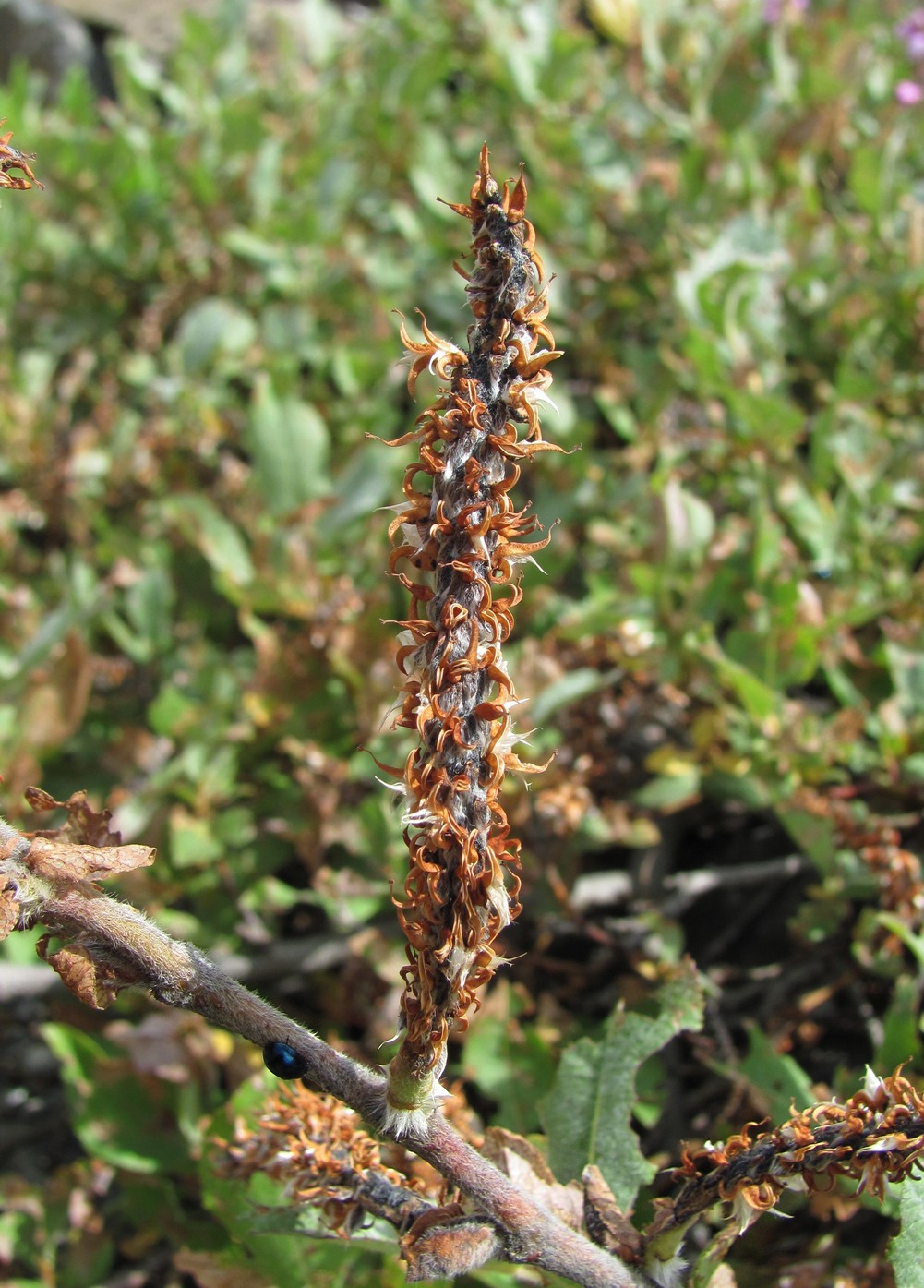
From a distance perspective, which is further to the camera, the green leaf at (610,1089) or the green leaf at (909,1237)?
the green leaf at (610,1089)

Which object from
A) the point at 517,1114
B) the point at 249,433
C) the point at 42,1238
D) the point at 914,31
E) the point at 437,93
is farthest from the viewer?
the point at 437,93

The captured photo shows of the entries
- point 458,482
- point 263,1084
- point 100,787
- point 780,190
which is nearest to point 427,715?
point 458,482

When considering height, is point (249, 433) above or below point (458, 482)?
above

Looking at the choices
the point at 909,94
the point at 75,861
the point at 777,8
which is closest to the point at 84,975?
the point at 75,861

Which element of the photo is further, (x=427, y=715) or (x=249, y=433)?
(x=249, y=433)

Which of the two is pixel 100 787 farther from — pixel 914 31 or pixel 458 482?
pixel 914 31

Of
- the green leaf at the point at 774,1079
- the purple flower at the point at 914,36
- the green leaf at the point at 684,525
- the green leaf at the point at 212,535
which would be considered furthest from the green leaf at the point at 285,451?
the purple flower at the point at 914,36

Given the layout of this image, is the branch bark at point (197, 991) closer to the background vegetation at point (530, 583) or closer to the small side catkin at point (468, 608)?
the small side catkin at point (468, 608)
